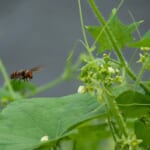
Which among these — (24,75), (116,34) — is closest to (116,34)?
(116,34)

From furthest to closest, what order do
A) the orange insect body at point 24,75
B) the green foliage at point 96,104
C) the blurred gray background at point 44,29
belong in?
the blurred gray background at point 44,29 → the orange insect body at point 24,75 → the green foliage at point 96,104

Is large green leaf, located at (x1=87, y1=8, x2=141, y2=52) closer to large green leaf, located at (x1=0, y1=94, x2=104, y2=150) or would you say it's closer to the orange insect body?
large green leaf, located at (x1=0, y1=94, x2=104, y2=150)

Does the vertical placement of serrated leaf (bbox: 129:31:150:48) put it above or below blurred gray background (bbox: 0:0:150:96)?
below

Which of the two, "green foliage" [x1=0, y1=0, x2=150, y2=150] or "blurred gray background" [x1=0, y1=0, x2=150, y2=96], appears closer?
"green foliage" [x1=0, y1=0, x2=150, y2=150]

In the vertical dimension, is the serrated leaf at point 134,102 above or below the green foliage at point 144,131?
above

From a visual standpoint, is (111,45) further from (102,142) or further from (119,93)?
(102,142)

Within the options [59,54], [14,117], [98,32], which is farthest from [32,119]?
[59,54]

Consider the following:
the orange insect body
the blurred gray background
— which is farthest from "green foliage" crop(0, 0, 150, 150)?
the blurred gray background

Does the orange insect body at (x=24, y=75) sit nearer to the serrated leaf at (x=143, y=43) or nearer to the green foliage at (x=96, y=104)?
the green foliage at (x=96, y=104)

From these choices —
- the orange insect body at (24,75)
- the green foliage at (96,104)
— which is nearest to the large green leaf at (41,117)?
the green foliage at (96,104)
